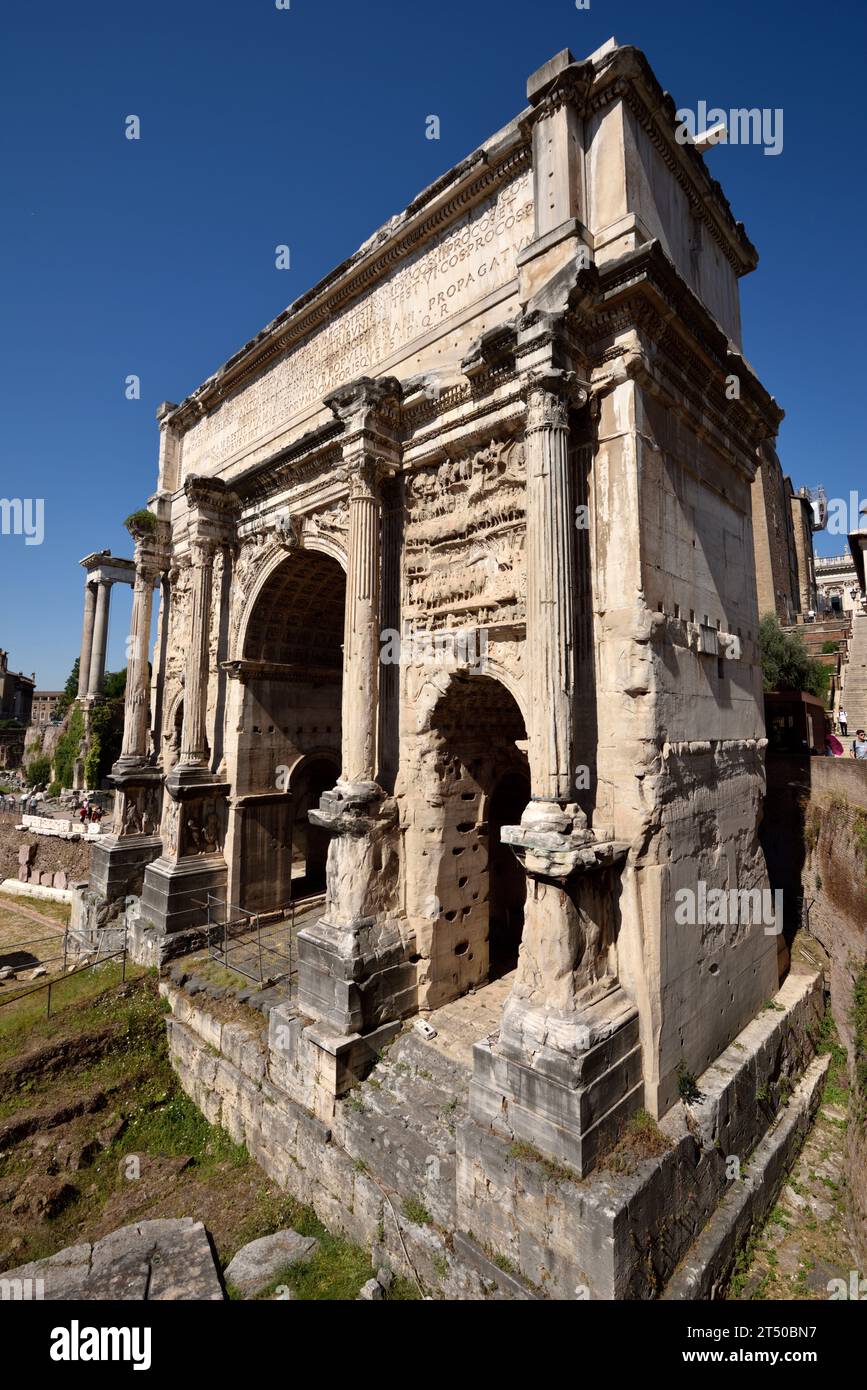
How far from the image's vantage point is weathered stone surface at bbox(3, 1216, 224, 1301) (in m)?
5.24

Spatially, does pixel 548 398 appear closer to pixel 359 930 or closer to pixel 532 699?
pixel 532 699

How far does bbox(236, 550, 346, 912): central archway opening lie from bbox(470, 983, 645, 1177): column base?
7507 millimetres

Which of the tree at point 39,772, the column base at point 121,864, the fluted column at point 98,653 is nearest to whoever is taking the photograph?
the column base at point 121,864

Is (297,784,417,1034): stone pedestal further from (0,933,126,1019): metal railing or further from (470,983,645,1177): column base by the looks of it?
(0,933,126,1019): metal railing

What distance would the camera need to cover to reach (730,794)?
7289 mm

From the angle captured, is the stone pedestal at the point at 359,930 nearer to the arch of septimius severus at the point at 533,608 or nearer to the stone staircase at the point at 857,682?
the arch of septimius severus at the point at 533,608

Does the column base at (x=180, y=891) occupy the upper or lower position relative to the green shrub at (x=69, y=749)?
lower

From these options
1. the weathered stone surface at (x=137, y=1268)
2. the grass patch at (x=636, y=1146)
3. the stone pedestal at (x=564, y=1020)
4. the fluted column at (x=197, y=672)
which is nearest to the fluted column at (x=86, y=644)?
the fluted column at (x=197, y=672)

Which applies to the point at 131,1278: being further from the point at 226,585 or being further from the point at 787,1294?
the point at 226,585

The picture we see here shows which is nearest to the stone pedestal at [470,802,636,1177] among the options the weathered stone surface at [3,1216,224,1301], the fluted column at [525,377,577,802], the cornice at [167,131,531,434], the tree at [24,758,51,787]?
the fluted column at [525,377,577,802]

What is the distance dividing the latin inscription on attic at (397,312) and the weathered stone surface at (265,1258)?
1057 centimetres

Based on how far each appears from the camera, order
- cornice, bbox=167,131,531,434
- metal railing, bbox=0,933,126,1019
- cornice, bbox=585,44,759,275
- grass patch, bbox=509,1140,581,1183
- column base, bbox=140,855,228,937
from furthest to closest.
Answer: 1. column base, bbox=140,855,228,937
2. metal railing, bbox=0,933,126,1019
3. cornice, bbox=167,131,531,434
4. cornice, bbox=585,44,759,275
5. grass patch, bbox=509,1140,581,1183

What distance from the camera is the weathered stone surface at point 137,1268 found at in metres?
5.24
